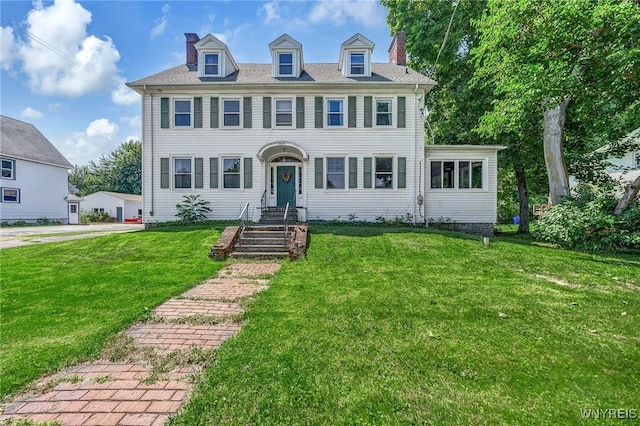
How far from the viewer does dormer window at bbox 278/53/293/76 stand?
1477 centimetres

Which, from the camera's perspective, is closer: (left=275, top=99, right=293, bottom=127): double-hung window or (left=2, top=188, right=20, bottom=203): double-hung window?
(left=275, top=99, right=293, bottom=127): double-hung window

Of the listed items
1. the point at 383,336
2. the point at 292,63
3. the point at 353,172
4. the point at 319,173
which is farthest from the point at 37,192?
the point at 383,336

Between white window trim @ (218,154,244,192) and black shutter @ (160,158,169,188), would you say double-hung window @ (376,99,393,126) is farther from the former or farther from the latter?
black shutter @ (160,158,169,188)

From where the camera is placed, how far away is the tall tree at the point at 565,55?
7965 mm

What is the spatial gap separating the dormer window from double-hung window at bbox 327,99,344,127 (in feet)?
8.38

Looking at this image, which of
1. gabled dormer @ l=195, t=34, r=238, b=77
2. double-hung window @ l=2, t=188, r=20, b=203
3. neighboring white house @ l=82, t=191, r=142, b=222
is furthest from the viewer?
neighboring white house @ l=82, t=191, r=142, b=222

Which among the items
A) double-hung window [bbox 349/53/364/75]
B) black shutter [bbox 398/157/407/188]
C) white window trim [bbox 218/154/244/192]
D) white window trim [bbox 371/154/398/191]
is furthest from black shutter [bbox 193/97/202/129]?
black shutter [bbox 398/157/407/188]

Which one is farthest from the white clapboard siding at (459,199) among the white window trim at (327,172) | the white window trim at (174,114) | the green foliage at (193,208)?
the white window trim at (174,114)

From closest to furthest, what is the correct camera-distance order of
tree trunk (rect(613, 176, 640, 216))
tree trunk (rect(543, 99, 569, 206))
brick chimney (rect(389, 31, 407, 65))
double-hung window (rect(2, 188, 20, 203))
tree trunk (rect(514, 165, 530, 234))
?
tree trunk (rect(613, 176, 640, 216)), tree trunk (rect(543, 99, 569, 206)), brick chimney (rect(389, 31, 407, 65)), tree trunk (rect(514, 165, 530, 234)), double-hung window (rect(2, 188, 20, 203))

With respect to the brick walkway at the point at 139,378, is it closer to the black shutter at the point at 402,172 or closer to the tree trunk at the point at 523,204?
the black shutter at the point at 402,172

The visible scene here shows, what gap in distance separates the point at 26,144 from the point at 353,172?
1109 inches

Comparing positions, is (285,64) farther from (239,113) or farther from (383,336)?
(383,336)

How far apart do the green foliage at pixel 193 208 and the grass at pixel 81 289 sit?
2.63m

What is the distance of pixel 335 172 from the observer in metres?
14.3
